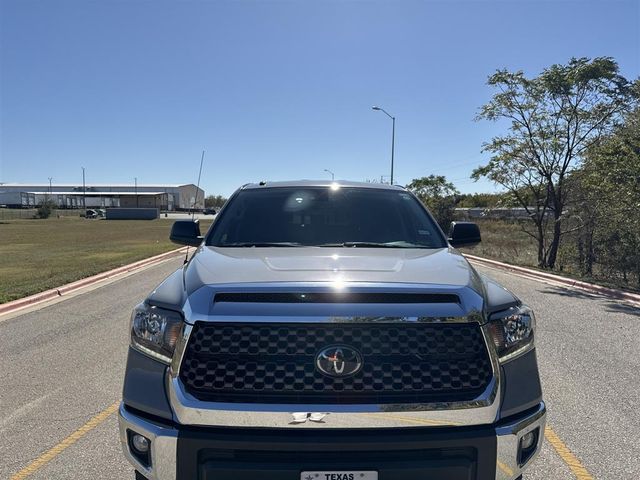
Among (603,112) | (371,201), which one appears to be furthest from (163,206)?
(371,201)

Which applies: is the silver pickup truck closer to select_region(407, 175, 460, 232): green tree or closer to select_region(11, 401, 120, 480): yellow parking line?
select_region(11, 401, 120, 480): yellow parking line

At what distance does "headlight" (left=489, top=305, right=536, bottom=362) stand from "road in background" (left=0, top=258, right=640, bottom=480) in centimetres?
127

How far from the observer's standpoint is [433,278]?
2541 mm

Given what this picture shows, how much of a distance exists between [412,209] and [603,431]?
7.38ft

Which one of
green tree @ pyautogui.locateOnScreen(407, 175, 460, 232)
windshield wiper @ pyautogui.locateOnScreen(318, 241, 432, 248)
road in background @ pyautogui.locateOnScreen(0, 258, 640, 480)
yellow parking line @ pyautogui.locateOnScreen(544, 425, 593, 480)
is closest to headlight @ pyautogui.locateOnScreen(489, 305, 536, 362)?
windshield wiper @ pyautogui.locateOnScreen(318, 241, 432, 248)

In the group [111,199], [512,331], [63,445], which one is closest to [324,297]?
[512,331]

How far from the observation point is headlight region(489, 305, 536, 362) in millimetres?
2383

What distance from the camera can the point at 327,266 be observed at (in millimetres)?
2693

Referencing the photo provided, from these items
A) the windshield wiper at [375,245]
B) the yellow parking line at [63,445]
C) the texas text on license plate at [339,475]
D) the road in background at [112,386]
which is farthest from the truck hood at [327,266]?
the yellow parking line at [63,445]

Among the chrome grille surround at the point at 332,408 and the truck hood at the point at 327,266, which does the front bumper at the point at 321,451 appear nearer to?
the chrome grille surround at the point at 332,408

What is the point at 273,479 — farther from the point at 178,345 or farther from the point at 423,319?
the point at 423,319

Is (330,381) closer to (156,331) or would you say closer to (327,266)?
(327,266)

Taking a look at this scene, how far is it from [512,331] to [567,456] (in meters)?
1.67

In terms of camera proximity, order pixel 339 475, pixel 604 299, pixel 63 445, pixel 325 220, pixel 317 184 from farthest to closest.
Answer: pixel 604 299
pixel 317 184
pixel 325 220
pixel 63 445
pixel 339 475
